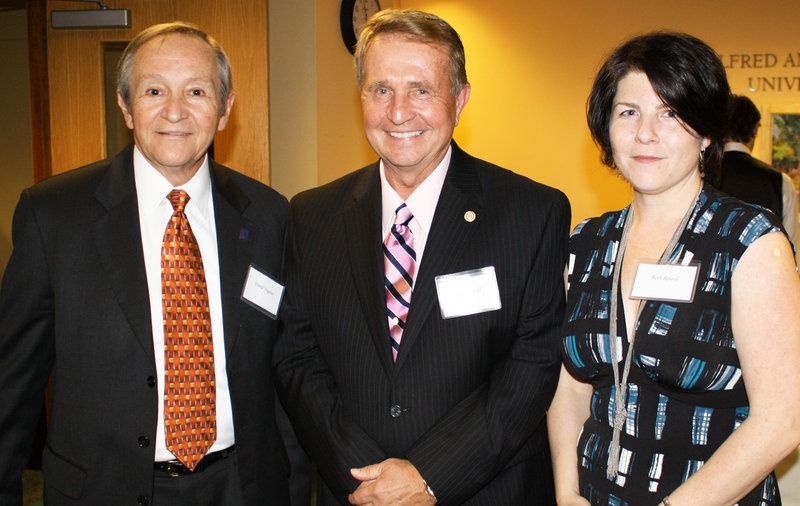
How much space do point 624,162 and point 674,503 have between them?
838 mm

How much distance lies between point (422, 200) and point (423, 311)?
1.15ft

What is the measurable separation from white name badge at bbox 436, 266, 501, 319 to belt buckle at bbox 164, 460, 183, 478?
2.75 ft

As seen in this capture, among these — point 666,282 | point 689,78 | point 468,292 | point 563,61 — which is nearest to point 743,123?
point 563,61

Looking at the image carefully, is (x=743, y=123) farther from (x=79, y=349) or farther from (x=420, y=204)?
(x=79, y=349)

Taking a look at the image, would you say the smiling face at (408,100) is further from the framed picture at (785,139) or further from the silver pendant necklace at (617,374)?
the framed picture at (785,139)

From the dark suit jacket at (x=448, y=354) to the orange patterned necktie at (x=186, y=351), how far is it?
24 centimetres

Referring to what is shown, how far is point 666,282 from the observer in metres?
1.60

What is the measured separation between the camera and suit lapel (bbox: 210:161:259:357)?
6.35 feet

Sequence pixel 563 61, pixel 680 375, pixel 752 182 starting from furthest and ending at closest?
pixel 563 61, pixel 752 182, pixel 680 375

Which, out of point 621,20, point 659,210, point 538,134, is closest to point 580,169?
point 538,134

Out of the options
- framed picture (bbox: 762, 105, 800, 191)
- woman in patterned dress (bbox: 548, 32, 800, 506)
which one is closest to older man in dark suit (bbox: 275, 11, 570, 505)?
woman in patterned dress (bbox: 548, 32, 800, 506)

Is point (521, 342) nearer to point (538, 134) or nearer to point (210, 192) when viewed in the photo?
point (210, 192)

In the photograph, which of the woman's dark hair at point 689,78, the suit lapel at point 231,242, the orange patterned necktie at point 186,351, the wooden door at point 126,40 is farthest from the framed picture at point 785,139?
the orange patterned necktie at point 186,351

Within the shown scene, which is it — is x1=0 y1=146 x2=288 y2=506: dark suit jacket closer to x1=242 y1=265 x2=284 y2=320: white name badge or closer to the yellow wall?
x1=242 y1=265 x2=284 y2=320: white name badge
